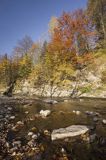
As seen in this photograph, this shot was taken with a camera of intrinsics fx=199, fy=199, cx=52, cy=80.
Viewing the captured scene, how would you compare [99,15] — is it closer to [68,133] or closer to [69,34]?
[69,34]

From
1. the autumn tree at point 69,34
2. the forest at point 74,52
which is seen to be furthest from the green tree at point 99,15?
the autumn tree at point 69,34

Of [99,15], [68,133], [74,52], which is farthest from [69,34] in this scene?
[68,133]

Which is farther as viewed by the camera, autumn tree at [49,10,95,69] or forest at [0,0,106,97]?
autumn tree at [49,10,95,69]

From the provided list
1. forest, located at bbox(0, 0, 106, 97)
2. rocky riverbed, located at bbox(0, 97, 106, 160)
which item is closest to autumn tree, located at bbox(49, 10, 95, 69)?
forest, located at bbox(0, 0, 106, 97)

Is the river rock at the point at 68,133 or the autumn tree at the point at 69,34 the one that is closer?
the river rock at the point at 68,133

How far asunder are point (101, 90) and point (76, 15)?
782 inches

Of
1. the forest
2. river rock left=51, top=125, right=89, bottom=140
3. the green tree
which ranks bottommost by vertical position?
river rock left=51, top=125, right=89, bottom=140

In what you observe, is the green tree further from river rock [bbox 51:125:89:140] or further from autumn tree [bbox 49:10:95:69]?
river rock [bbox 51:125:89:140]

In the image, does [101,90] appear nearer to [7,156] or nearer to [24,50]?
[7,156]

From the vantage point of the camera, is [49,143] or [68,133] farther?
[68,133]

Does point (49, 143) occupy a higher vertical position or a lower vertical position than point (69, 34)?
lower

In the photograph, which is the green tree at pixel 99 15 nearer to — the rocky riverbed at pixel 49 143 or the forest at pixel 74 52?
the forest at pixel 74 52

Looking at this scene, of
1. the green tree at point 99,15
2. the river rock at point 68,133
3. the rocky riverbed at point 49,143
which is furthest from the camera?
the green tree at point 99,15

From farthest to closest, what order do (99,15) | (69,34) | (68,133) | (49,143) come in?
(99,15) → (69,34) → (68,133) → (49,143)
